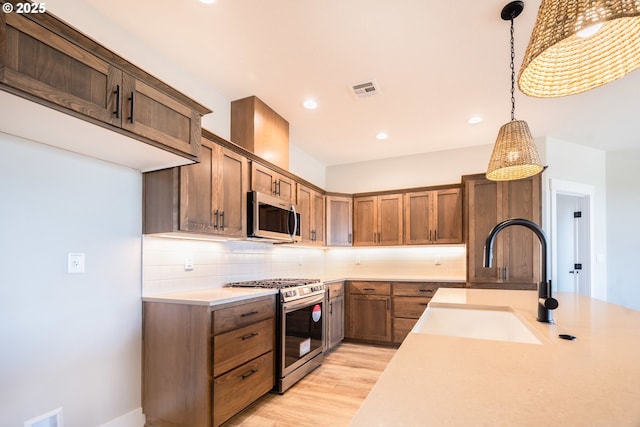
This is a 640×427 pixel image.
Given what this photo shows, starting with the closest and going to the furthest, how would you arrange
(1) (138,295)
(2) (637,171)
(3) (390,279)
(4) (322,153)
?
1. (1) (138,295)
2. (3) (390,279)
3. (2) (637,171)
4. (4) (322,153)

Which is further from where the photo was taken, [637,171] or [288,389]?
[637,171]

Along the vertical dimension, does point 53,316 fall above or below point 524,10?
below

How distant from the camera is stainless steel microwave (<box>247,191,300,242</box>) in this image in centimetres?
286

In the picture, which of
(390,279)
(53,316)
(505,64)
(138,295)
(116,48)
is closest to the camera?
(53,316)

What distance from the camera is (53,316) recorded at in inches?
72.1

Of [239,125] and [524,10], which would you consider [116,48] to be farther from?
[524,10]

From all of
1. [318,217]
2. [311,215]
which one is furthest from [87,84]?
[318,217]

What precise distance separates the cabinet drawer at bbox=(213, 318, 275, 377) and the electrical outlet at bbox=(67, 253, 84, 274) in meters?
0.92

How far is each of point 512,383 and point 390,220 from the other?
3967 millimetres

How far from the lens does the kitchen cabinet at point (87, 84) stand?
1.29m

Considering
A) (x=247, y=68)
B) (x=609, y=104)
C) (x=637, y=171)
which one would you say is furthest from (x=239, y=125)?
(x=637, y=171)

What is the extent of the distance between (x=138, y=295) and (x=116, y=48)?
66.3 inches

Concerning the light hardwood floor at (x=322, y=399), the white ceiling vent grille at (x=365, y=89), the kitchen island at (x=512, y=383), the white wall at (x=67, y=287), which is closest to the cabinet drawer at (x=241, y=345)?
the light hardwood floor at (x=322, y=399)

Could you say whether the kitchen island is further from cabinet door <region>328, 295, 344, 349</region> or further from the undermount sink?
cabinet door <region>328, 295, 344, 349</region>
